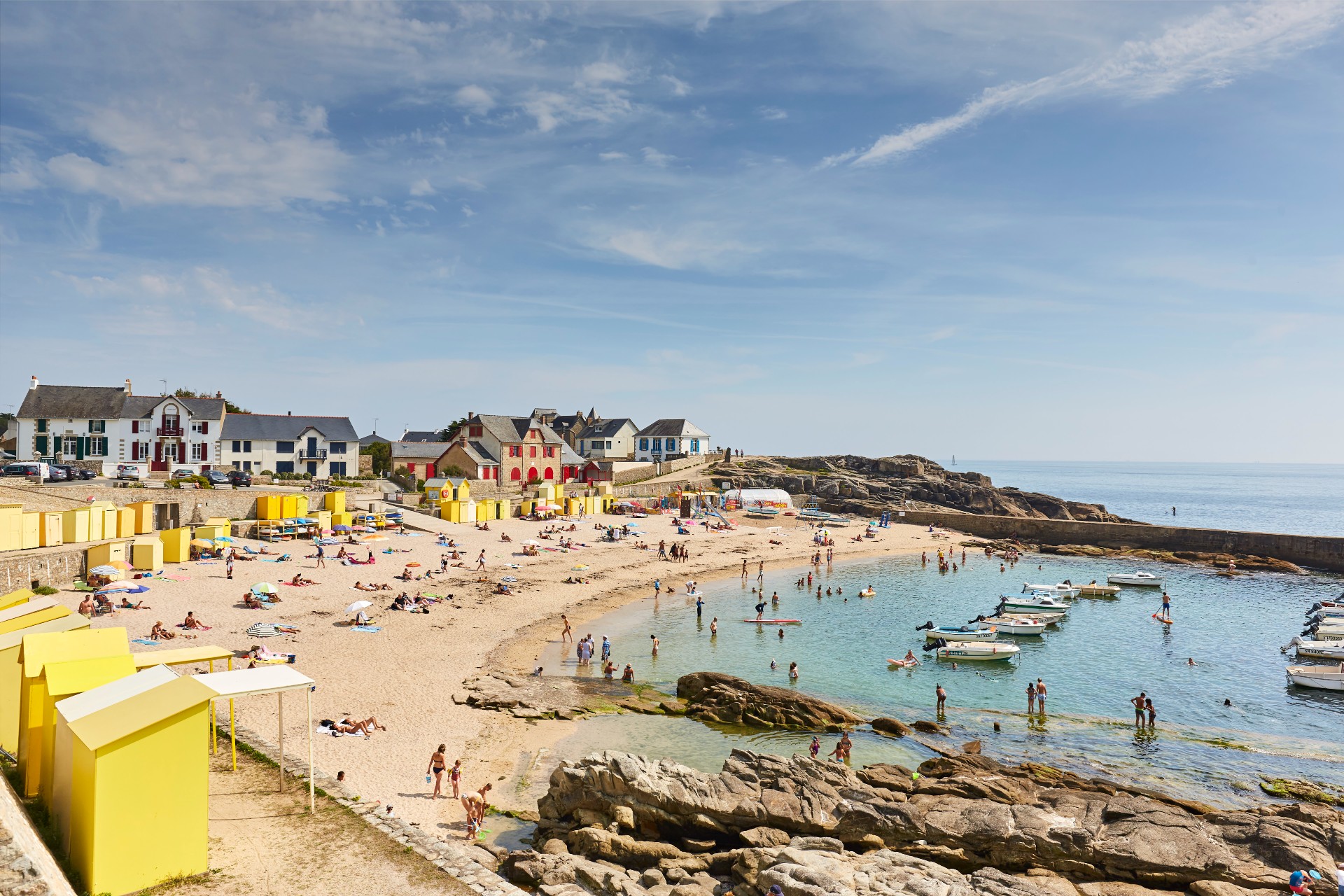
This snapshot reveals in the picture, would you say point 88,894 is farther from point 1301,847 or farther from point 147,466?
point 147,466

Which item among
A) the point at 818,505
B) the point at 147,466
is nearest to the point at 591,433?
the point at 818,505

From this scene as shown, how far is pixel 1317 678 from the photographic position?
2852cm

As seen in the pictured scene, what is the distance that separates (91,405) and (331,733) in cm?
5306

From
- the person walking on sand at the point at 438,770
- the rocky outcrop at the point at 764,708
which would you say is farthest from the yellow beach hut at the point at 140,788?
the rocky outcrop at the point at 764,708

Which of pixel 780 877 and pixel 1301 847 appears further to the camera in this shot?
pixel 1301 847

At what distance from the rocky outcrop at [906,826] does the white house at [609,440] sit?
76412mm

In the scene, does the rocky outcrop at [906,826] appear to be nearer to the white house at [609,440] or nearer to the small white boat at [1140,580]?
the small white boat at [1140,580]

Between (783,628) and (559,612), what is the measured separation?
1074cm

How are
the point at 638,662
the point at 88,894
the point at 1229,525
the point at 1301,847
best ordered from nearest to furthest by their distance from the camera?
the point at 88,894, the point at 1301,847, the point at 638,662, the point at 1229,525

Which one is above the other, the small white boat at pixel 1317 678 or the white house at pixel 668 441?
the white house at pixel 668 441

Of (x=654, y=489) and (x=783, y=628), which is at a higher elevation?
(x=654, y=489)

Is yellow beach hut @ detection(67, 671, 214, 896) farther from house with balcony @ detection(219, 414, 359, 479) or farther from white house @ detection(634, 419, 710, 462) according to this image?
white house @ detection(634, 419, 710, 462)

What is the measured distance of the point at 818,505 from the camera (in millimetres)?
79938

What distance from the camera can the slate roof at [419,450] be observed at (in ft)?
242
